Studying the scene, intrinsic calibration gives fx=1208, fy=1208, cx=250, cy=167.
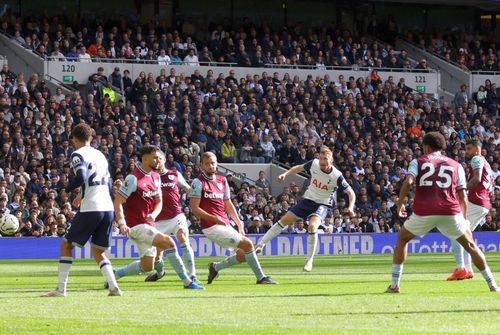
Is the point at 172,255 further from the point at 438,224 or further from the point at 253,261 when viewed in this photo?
the point at 438,224

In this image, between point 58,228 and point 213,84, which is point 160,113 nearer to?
point 213,84

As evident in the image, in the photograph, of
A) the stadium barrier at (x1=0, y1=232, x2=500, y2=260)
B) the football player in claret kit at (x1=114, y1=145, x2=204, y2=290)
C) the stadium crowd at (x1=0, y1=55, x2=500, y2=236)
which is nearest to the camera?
the football player in claret kit at (x1=114, y1=145, x2=204, y2=290)

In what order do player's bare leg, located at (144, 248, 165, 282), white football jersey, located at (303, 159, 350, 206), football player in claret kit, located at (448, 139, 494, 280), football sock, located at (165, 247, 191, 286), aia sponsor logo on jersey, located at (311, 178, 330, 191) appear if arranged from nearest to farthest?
football sock, located at (165, 247, 191, 286) → player's bare leg, located at (144, 248, 165, 282) → football player in claret kit, located at (448, 139, 494, 280) → white football jersey, located at (303, 159, 350, 206) → aia sponsor logo on jersey, located at (311, 178, 330, 191)

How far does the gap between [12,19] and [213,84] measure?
7494 millimetres

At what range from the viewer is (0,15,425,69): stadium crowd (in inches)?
1624

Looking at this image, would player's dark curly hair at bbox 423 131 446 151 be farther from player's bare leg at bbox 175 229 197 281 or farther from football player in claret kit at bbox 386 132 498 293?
player's bare leg at bbox 175 229 197 281

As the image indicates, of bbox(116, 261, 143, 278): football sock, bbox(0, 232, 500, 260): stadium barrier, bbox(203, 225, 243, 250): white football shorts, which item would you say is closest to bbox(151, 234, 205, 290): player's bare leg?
bbox(116, 261, 143, 278): football sock

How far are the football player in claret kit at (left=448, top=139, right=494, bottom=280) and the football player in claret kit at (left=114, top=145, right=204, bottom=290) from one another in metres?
4.59

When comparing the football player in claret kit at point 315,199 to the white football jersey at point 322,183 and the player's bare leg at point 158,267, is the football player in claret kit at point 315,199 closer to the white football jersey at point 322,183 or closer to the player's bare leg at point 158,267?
the white football jersey at point 322,183

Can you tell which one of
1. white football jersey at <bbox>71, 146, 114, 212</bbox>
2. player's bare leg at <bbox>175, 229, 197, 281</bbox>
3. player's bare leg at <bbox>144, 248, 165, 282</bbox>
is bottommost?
player's bare leg at <bbox>144, 248, 165, 282</bbox>

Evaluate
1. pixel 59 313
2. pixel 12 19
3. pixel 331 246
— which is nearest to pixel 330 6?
pixel 12 19

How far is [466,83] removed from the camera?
5006 centimetres

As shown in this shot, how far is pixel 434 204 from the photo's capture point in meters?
15.4

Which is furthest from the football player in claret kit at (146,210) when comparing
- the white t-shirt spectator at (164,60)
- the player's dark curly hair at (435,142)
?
the white t-shirt spectator at (164,60)
